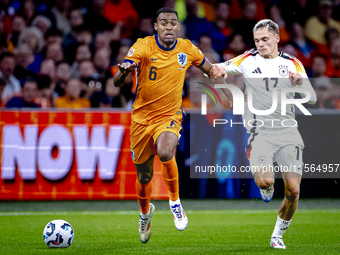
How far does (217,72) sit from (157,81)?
0.81 m

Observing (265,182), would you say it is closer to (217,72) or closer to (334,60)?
(217,72)

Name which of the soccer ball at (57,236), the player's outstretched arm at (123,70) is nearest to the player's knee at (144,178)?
the soccer ball at (57,236)

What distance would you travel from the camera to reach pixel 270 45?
6.38 meters

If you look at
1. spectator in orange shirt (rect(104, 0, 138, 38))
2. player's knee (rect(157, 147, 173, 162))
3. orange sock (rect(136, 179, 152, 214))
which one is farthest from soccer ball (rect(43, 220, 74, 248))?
spectator in orange shirt (rect(104, 0, 138, 38))

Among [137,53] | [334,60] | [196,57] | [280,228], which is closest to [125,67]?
[137,53]

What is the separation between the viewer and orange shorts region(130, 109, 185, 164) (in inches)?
239

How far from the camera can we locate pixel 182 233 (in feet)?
23.8

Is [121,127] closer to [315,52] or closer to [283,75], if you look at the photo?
[283,75]

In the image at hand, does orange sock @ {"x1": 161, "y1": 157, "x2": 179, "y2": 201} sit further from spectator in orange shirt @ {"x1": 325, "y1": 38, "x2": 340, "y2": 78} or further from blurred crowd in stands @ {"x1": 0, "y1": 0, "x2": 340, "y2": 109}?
spectator in orange shirt @ {"x1": 325, "y1": 38, "x2": 340, "y2": 78}

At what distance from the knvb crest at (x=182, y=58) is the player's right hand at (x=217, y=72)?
40cm

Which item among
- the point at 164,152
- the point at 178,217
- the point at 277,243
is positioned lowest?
the point at 277,243

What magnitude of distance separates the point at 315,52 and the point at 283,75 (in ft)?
18.5

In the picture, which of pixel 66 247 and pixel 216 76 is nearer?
pixel 66 247

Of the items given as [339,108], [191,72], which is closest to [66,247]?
[191,72]
